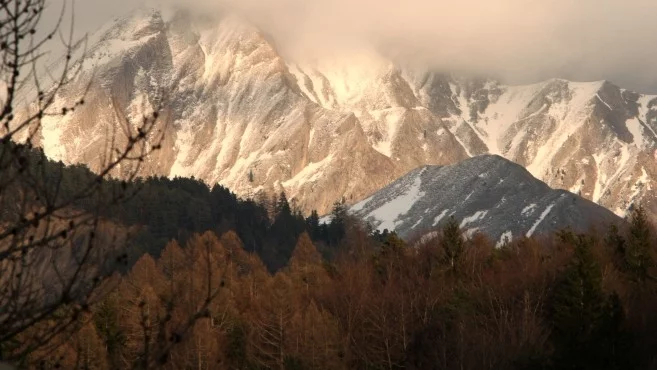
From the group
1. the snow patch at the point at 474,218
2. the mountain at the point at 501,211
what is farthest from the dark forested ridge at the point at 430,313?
the snow patch at the point at 474,218

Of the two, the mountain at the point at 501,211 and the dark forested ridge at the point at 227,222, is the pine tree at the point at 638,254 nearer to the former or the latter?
the dark forested ridge at the point at 227,222

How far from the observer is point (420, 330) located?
50.6 metres

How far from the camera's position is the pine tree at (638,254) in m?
59.3

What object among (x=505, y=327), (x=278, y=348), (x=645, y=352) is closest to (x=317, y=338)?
(x=278, y=348)

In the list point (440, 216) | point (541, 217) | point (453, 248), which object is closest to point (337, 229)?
point (440, 216)

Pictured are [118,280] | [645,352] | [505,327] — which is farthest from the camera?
[505,327]

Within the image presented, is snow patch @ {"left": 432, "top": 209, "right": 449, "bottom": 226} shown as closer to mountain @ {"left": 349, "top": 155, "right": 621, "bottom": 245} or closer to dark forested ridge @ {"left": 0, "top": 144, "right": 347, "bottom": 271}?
mountain @ {"left": 349, "top": 155, "right": 621, "bottom": 245}

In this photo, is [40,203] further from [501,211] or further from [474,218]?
[501,211]

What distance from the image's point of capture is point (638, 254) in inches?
2357

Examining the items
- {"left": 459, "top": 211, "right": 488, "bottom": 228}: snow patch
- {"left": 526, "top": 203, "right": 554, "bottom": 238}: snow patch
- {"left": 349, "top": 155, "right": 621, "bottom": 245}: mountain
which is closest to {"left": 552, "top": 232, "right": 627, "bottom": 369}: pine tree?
{"left": 349, "top": 155, "right": 621, "bottom": 245}: mountain

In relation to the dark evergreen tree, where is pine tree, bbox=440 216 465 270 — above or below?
below

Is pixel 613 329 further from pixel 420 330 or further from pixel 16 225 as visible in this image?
pixel 16 225

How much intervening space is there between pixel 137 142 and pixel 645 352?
119 ft

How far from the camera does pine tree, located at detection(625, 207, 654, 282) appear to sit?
59312mm
